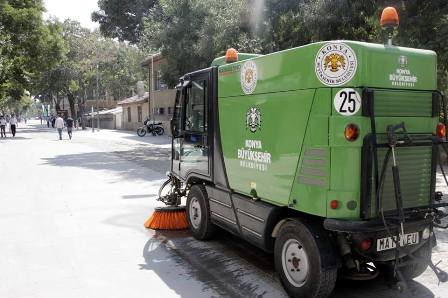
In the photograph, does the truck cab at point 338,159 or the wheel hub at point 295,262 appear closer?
the truck cab at point 338,159

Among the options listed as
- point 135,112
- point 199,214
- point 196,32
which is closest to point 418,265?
point 199,214

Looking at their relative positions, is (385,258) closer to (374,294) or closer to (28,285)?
(374,294)

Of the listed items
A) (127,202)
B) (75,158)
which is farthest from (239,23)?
(127,202)

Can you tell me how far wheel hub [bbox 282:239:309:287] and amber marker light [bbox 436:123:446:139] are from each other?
1.83 metres

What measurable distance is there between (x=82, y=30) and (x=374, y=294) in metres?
61.5

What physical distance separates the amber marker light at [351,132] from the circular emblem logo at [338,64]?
1.24 ft

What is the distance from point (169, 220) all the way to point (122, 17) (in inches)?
1808

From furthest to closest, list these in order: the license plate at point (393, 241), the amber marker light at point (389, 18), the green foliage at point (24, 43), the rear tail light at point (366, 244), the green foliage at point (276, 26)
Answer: the green foliage at point (24, 43) < the green foliage at point (276, 26) < the amber marker light at point (389, 18) < the license plate at point (393, 241) < the rear tail light at point (366, 244)

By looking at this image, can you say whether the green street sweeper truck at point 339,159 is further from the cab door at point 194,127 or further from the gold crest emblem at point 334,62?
the cab door at point 194,127

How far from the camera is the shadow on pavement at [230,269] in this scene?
15.5ft

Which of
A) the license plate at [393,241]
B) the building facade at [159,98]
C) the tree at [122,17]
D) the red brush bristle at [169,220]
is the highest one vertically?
the tree at [122,17]

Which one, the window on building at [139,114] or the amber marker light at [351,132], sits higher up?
the window on building at [139,114]

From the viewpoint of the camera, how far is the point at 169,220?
Result: 23.8ft

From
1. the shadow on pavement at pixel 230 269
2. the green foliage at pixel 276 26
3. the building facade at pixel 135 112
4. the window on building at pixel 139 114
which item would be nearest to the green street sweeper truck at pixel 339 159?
the shadow on pavement at pixel 230 269
